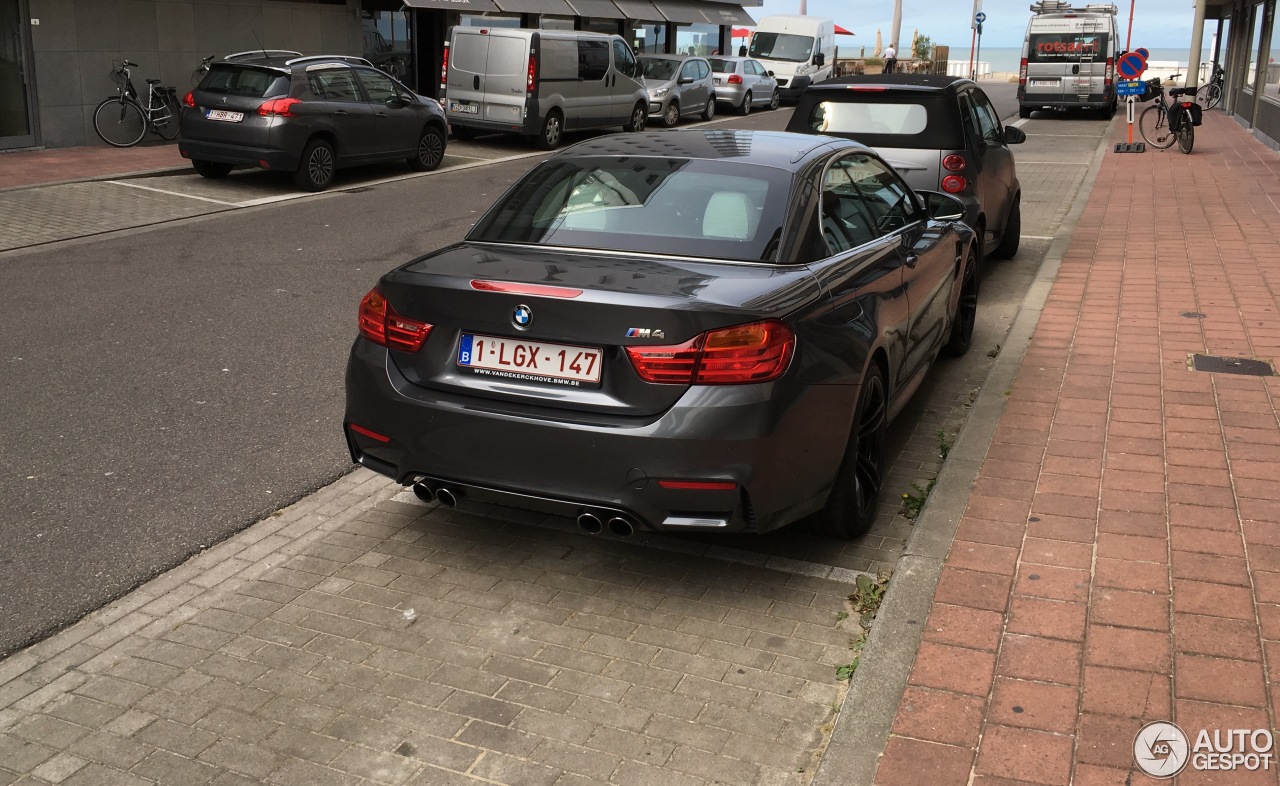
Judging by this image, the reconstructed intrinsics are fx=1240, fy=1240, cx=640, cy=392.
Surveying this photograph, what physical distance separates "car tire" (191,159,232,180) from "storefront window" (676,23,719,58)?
26329 mm

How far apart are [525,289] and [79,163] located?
592 inches

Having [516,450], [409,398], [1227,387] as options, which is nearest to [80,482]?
[409,398]

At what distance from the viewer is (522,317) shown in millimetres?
4230

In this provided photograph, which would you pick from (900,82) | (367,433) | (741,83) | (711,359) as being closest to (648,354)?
(711,359)

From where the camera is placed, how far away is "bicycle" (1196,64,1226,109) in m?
34.9

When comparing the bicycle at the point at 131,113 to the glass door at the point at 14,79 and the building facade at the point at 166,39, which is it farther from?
the glass door at the point at 14,79

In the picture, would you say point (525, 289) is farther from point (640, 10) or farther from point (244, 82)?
point (640, 10)

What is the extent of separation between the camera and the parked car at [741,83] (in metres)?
31.7

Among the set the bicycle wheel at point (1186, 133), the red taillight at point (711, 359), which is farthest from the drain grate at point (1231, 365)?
the bicycle wheel at point (1186, 133)

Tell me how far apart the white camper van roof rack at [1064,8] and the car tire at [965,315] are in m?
27.0

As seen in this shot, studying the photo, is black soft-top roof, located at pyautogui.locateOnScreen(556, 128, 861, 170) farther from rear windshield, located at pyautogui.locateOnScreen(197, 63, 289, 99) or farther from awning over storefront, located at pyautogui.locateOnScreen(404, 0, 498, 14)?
awning over storefront, located at pyautogui.locateOnScreen(404, 0, 498, 14)

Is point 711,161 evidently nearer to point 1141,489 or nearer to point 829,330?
point 829,330

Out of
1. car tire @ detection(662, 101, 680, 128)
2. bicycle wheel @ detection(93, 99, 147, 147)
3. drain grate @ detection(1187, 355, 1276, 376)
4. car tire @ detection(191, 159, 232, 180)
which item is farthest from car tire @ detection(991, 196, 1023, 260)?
car tire @ detection(662, 101, 680, 128)

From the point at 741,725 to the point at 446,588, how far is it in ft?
4.56
